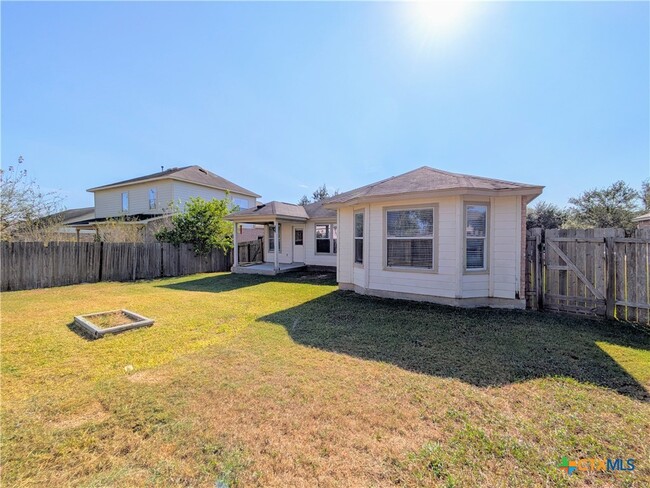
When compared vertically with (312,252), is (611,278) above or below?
below

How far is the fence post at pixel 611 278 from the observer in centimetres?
564

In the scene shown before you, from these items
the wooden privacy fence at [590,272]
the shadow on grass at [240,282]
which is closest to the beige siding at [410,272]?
the wooden privacy fence at [590,272]

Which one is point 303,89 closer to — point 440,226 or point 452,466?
point 440,226

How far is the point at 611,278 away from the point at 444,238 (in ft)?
10.6

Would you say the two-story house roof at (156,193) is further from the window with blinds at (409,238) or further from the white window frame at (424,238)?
the window with blinds at (409,238)

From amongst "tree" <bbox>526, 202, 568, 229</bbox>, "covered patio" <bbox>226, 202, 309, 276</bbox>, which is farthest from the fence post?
"tree" <bbox>526, 202, 568, 229</bbox>

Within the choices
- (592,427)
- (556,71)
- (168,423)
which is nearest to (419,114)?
(556,71)

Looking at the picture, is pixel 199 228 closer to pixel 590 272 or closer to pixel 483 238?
pixel 483 238

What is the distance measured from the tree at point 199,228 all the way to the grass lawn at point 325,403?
9142mm

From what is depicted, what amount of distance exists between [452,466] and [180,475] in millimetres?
1955

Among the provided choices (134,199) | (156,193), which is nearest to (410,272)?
(156,193)

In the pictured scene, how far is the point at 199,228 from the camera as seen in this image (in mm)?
14633

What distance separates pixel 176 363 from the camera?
12.6 ft

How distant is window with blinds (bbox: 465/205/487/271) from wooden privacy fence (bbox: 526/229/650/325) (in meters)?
1.01
